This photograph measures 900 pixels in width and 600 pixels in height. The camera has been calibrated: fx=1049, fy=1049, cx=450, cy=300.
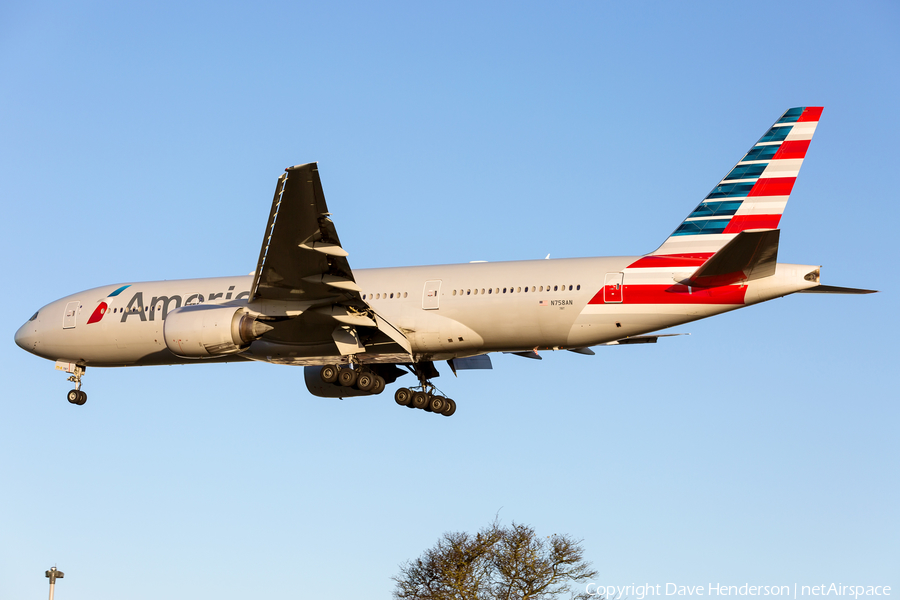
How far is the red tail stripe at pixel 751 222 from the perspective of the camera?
25.3 meters

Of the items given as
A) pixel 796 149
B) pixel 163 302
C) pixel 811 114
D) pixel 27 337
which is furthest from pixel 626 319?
pixel 27 337

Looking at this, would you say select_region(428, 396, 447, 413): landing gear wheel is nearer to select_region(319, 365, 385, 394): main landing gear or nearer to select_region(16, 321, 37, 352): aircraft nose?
select_region(319, 365, 385, 394): main landing gear

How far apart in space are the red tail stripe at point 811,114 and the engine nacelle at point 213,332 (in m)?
14.1

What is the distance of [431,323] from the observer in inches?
1052

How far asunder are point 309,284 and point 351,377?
3607 millimetres

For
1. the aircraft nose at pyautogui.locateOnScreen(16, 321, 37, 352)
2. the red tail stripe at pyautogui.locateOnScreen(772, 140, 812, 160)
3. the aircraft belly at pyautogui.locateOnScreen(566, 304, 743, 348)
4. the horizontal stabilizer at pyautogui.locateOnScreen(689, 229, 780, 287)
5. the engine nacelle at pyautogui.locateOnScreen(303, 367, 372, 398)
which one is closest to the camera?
the horizontal stabilizer at pyautogui.locateOnScreen(689, 229, 780, 287)

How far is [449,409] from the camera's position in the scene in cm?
2934

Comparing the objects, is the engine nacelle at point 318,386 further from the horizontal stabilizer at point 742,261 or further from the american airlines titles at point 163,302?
the horizontal stabilizer at point 742,261

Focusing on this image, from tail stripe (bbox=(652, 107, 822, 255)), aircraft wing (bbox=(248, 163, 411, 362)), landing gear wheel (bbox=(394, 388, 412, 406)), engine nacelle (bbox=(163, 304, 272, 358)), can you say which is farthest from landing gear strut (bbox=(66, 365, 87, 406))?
tail stripe (bbox=(652, 107, 822, 255))

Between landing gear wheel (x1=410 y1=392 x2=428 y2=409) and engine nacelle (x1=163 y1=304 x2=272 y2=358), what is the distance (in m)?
4.91

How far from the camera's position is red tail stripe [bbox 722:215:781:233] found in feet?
82.9

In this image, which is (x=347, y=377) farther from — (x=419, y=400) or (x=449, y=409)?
(x=449, y=409)

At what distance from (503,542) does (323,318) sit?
31.4 ft

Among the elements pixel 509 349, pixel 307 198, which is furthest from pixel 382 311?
pixel 307 198
